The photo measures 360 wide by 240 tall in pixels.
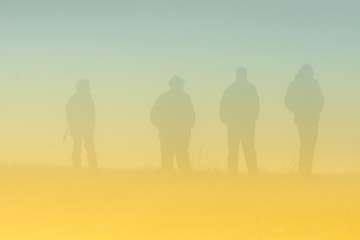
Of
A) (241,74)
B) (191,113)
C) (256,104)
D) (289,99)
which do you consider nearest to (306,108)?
(289,99)

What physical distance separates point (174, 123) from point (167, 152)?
13cm

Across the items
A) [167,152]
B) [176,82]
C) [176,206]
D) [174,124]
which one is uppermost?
[176,82]

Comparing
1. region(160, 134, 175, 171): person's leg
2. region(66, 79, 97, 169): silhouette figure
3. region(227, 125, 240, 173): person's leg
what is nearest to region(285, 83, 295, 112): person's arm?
region(227, 125, 240, 173): person's leg

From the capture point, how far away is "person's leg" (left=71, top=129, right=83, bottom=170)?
2922 millimetres

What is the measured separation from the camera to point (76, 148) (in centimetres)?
293

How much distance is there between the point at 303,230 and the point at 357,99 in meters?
0.60

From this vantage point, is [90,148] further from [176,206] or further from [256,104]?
[256,104]

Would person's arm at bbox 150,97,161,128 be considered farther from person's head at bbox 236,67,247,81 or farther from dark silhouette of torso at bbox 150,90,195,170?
person's head at bbox 236,67,247,81

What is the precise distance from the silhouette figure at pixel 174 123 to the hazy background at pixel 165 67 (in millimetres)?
33

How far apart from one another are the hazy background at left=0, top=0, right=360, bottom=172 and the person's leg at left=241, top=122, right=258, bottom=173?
29 mm

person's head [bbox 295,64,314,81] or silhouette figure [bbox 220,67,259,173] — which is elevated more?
person's head [bbox 295,64,314,81]

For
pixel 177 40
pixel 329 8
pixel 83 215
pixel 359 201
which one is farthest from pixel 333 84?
pixel 83 215

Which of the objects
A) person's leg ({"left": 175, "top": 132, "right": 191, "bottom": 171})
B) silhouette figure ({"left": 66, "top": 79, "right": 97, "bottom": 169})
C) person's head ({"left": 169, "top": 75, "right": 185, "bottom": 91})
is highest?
person's head ({"left": 169, "top": 75, "right": 185, "bottom": 91})

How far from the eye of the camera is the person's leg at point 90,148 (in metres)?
2.92
